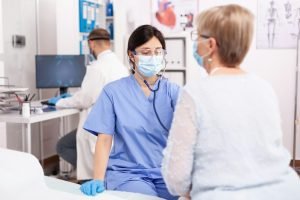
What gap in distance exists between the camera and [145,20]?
454 cm

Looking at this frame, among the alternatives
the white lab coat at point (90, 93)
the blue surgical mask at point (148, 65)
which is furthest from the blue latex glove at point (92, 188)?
the white lab coat at point (90, 93)

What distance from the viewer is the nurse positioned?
172 centimetres

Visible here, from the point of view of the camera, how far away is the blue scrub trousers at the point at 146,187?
1.66 m

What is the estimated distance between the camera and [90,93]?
3088 mm

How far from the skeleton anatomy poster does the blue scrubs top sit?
2641mm

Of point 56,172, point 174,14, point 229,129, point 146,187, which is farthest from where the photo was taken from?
point 174,14

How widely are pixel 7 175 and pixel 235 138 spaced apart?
692mm

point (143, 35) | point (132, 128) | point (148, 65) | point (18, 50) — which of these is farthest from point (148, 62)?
point (18, 50)

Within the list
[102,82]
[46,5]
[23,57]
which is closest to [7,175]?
[102,82]

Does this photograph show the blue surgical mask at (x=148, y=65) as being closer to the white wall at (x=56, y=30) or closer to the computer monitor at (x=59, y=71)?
the computer monitor at (x=59, y=71)

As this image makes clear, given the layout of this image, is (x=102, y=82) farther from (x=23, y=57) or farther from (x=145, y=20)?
(x=145, y=20)

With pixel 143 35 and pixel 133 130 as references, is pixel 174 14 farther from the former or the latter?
pixel 133 130

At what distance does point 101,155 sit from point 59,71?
2158 mm

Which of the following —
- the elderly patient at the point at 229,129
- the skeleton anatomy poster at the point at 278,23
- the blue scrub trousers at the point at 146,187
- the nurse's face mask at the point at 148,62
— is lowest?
the blue scrub trousers at the point at 146,187
